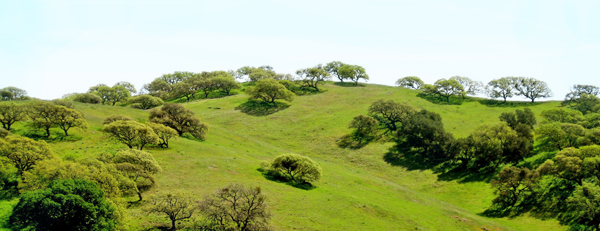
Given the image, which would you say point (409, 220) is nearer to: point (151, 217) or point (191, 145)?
point (151, 217)

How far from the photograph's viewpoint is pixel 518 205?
169 ft

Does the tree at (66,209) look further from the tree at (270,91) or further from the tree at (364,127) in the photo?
the tree at (270,91)

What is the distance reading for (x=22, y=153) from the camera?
116ft

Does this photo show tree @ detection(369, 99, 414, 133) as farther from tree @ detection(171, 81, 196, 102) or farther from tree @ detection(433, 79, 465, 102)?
tree @ detection(171, 81, 196, 102)

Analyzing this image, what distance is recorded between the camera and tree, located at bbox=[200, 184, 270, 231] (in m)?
30.6

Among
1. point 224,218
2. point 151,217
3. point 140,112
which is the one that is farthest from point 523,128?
point 140,112

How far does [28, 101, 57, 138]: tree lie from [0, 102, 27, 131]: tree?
3.05 metres

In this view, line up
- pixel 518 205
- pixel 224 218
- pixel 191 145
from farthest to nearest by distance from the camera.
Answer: pixel 191 145, pixel 518 205, pixel 224 218

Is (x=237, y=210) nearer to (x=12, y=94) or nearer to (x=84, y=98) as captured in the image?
(x=84, y=98)

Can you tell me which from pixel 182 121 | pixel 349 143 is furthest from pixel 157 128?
pixel 349 143

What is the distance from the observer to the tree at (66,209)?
2562 cm

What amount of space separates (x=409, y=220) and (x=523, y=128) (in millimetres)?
47519

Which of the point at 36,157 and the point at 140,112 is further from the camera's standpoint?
the point at 140,112

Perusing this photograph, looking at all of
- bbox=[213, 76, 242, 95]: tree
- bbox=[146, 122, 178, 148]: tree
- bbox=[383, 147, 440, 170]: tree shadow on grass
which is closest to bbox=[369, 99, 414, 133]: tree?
bbox=[383, 147, 440, 170]: tree shadow on grass
